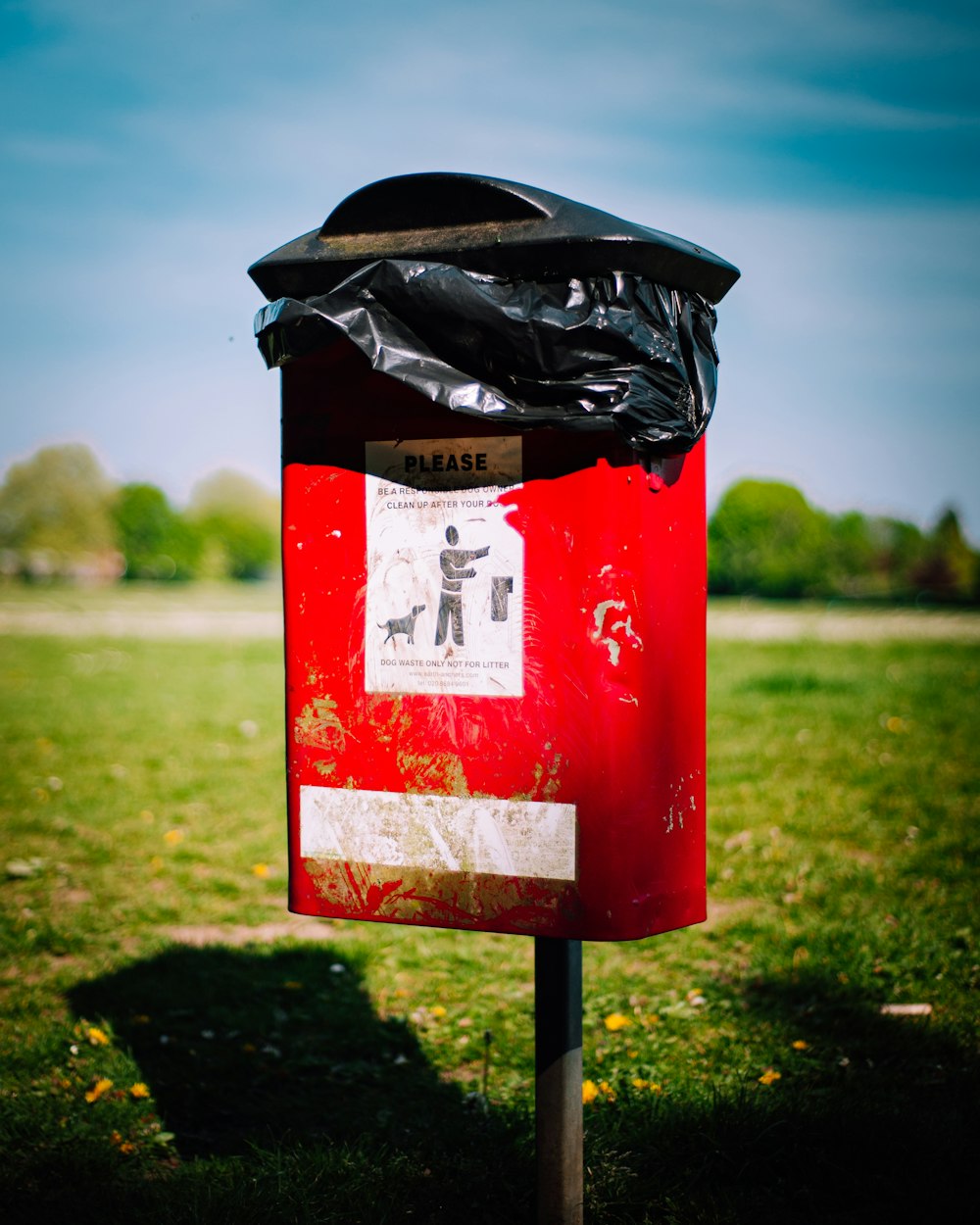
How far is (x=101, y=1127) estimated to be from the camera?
2676 millimetres

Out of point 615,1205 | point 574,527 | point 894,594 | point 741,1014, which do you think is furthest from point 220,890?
point 894,594

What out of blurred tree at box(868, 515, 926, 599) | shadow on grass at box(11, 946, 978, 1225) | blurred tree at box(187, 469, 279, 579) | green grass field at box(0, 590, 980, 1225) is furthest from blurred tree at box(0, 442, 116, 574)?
shadow on grass at box(11, 946, 978, 1225)

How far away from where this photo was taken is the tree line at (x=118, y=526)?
63.7 metres

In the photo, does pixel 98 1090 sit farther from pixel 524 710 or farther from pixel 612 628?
pixel 612 628

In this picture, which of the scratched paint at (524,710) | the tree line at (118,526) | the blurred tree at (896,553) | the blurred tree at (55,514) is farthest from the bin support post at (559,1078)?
the blurred tree at (55,514)

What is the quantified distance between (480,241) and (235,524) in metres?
92.6

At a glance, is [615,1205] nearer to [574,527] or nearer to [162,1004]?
[574,527]

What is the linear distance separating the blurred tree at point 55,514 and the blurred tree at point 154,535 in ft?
32.8

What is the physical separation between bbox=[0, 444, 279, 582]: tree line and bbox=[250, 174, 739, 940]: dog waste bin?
6081 centimetres

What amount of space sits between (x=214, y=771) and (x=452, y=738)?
16.5ft

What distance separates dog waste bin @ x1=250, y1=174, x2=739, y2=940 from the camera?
73.2 inches

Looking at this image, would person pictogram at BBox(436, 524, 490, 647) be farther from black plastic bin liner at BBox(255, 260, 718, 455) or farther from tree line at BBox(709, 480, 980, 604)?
tree line at BBox(709, 480, 980, 604)

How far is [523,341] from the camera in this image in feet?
6.05

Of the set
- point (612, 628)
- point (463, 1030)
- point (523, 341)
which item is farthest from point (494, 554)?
point (463, 1030)
